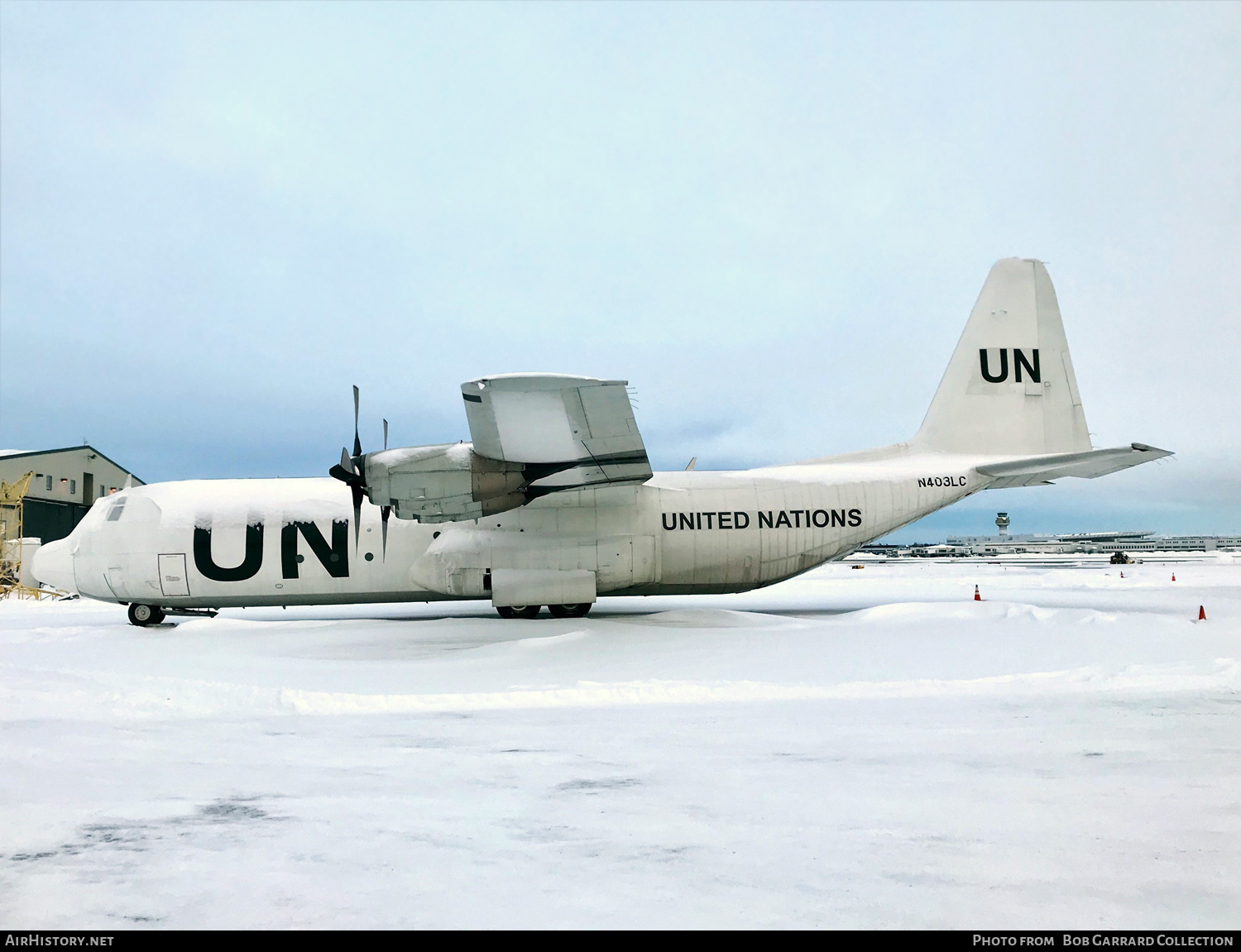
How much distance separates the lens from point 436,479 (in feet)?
42.0

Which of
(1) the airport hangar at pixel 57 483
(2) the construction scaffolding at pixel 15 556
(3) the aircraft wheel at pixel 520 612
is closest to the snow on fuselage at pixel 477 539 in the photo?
(3) the aircraft wheel at pixel 520 612

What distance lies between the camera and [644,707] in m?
7.33

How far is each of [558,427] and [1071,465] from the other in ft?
34.2

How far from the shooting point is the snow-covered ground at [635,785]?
10.2 ft

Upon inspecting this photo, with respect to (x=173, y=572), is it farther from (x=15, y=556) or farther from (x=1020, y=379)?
(x=15, y=556)

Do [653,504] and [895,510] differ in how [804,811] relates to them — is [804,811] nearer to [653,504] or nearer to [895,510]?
[653,504]

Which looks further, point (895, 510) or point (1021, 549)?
point (1021, 549)

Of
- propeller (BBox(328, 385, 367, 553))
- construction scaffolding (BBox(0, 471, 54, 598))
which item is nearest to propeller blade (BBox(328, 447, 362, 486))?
propeller (BBox(328, 385, 367, 553))

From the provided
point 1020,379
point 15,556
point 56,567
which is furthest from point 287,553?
point 15,556
